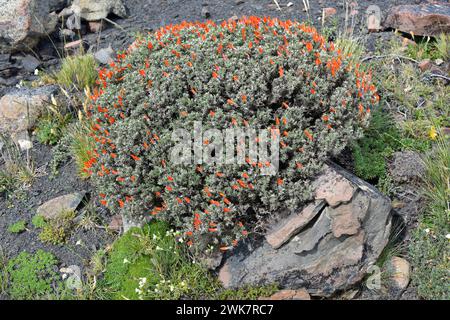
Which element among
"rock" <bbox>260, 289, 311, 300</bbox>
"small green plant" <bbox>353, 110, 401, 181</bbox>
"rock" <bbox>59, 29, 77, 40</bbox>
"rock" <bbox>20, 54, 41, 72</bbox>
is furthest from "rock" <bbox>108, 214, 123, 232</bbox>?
"rock" <bbox>59, 29, 77, 40</bbox>

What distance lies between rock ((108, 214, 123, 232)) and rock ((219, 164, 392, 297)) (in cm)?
133

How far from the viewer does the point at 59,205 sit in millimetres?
5938

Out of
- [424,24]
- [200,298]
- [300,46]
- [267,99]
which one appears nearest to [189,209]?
[200,298]

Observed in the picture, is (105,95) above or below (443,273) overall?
above

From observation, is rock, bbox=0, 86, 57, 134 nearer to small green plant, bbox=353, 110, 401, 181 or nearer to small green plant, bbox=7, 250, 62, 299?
small green plant, bbox=7, 250, 62, 299

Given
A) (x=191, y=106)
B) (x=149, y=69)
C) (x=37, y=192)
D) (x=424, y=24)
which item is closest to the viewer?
(x=191, y=106)

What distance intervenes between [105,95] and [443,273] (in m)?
3.91

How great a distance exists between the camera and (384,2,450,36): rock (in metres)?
7.16

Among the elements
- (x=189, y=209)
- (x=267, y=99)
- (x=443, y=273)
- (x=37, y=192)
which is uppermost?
(x=267, y=99)

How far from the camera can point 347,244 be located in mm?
4914

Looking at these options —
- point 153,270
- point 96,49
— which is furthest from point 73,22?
point 153,270

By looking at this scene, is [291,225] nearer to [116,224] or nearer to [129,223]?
[129,223]

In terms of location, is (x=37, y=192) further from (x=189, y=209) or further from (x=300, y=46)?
(x=300, y=46)

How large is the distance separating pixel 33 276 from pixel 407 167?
4120 millimetres
